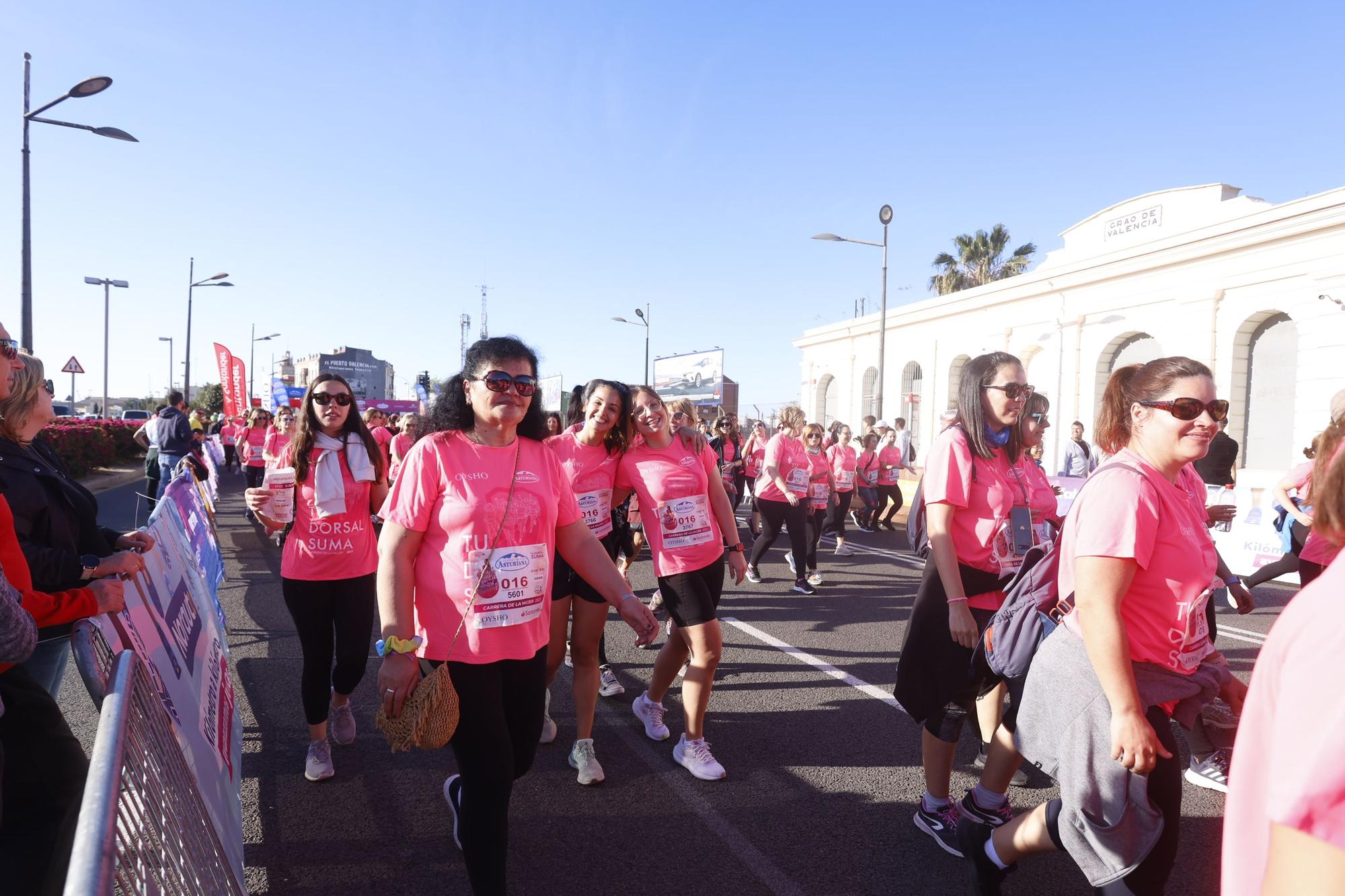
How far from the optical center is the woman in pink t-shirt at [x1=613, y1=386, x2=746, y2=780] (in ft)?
12.5

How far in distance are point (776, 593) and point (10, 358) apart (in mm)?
6655

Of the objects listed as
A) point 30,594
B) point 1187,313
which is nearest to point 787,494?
point 30,594

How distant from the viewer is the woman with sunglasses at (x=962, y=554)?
10.2 feet

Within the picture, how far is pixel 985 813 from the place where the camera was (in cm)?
290

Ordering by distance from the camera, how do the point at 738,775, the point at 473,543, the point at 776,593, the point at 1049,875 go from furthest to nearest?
the point at 776,593, the point at 738,775, the point at 1049,875, the point at 473,543

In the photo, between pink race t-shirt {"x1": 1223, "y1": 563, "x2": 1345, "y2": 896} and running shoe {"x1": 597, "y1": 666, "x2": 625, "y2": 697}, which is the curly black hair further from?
running shoe {"x1": 597, "y1": 666, "x2": 625, "y2": 697}

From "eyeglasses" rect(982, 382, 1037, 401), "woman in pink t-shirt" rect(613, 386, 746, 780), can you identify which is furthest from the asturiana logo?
"eyeglasses" rect(982, 382, 1037, 401)

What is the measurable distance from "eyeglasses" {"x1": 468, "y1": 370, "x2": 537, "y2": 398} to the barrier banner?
140 centimetres

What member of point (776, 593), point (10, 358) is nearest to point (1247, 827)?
point (10, 358)

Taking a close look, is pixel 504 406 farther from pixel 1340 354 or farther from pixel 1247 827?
pixel 1340 354

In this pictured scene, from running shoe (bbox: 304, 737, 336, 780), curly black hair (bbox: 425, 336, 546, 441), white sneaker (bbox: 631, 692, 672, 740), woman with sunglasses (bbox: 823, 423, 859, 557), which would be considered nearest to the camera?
curly black hair (bbox: 425, 336, 546, 441)

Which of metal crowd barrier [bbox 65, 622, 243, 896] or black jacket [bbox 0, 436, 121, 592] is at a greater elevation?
black jacket [bbox 0, 436, 121, 592]

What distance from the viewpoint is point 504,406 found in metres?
2.60

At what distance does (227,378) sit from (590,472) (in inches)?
1095
